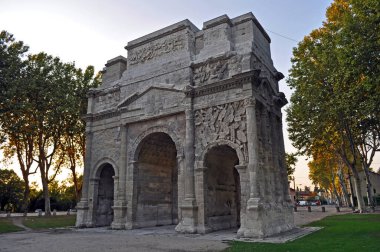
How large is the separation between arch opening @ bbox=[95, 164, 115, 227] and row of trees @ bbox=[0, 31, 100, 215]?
27.8 ft

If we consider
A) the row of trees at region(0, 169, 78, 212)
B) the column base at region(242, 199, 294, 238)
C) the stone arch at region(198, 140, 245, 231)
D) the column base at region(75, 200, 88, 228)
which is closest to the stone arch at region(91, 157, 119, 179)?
the column base at region(75, 200, 88, 228)

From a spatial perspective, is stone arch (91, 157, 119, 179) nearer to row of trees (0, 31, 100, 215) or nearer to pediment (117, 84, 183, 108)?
pediment (117, 84, 183, 108)

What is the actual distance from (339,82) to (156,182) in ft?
41.6

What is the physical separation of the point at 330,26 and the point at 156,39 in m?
11.3

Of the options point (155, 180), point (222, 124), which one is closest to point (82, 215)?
point (155, 180)

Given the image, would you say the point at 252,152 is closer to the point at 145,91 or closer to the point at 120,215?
the point at 145,91

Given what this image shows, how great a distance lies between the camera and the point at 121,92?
63.3ft

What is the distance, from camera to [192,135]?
15.4 m

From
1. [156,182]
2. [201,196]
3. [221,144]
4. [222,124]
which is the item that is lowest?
[201,196]

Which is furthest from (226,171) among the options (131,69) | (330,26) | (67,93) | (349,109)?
(67,93)

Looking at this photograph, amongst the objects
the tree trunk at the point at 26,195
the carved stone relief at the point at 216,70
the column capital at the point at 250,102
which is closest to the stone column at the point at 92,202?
the carved stone relief at the point at 216,70

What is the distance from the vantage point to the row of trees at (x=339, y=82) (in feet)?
46.5

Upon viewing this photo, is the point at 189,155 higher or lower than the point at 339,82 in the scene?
lower

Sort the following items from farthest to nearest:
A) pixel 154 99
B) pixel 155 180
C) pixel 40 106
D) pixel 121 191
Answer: pixel 40 106 → pixel 155 180 → pixel 154 99 → pixel 121 191
